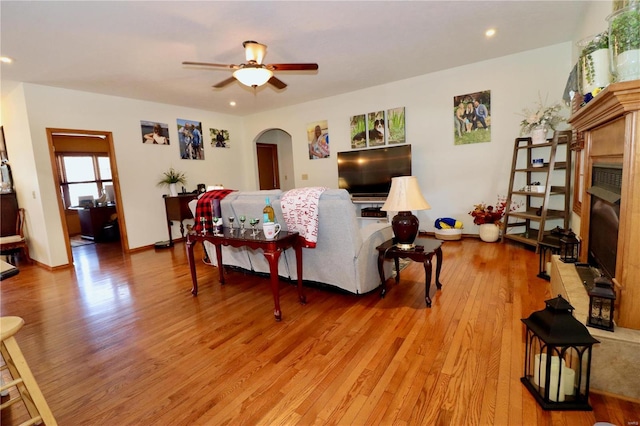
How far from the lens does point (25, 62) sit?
3355 mm

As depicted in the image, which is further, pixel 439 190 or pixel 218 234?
pixel 439 190

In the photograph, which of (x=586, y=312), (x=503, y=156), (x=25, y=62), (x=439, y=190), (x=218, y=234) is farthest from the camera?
(x=439, y=190)

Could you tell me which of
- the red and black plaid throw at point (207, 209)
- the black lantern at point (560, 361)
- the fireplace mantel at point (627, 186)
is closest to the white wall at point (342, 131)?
the red and black plaid throw at point (207, 209)

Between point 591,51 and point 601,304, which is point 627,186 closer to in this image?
point 601,304

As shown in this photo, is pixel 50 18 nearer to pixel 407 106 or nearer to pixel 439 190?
pixel 407 106

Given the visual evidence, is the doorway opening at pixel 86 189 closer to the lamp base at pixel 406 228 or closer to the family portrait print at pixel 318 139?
the family portrait print at pixel 318 139


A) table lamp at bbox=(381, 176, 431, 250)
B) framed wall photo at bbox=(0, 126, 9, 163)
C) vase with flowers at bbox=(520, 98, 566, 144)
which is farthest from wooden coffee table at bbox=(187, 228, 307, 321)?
framed wall photo at bbox=(0, 126, 9, 163)

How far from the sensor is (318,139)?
6020 millimetres

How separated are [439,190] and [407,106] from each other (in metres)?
1.49

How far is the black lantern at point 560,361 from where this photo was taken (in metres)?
1.30

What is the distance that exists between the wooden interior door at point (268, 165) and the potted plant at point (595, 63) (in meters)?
6.57

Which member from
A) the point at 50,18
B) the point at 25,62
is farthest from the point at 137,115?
the point at 50,18

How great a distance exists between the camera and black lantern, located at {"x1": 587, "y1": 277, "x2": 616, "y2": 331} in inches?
54.3

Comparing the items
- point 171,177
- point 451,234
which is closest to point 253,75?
point 171,177
